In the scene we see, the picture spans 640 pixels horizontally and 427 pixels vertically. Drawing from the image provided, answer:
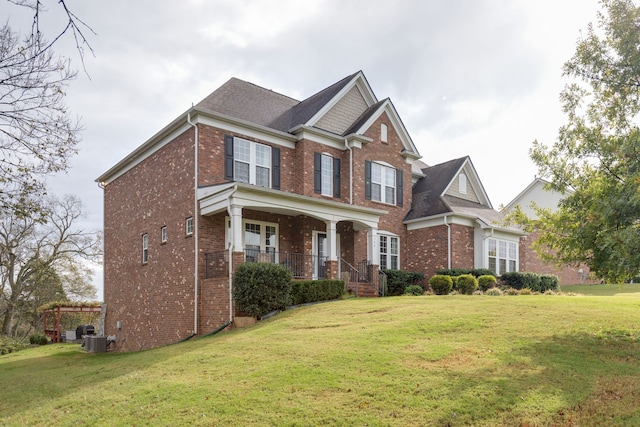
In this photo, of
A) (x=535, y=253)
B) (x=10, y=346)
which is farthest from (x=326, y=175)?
(x=10, y=346)

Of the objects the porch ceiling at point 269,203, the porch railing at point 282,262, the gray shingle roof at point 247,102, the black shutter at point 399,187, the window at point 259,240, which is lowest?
the porch railing at point 282,262

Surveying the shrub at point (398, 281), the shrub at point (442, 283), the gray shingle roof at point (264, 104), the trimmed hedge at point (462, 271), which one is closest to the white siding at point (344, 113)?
the gray shingle roof at point (264, 104)

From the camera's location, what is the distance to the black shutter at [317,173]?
19875 mm

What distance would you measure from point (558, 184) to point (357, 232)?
33.7 ft

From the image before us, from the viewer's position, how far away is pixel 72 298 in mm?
38531

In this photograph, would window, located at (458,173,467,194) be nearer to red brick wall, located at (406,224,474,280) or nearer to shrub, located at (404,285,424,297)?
red brick wall, located at (406,224,474,280)

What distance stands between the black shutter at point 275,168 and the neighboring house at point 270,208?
0.06 meters

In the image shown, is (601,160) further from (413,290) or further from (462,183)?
(462,183)

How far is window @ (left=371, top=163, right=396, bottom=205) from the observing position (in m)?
22.2

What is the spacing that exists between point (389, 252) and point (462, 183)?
6.13 m

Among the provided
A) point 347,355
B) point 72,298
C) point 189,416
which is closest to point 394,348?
point 347,355

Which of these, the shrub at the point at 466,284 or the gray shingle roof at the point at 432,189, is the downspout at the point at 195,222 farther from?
the gray shingle roof at the point at 432,189

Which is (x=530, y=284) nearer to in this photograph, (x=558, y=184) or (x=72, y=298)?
(x=558, y=184)

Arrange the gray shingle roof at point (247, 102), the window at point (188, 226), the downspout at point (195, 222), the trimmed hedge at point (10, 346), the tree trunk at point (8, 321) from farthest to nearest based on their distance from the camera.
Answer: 1. the tree trunk at point (8, 321)
2. the trimmed hedge at point (10, 346)
3. the gray shingle roof at point (247, 102)
4. the window at point (188, 226)
5. the downspout at point (195, 222)
